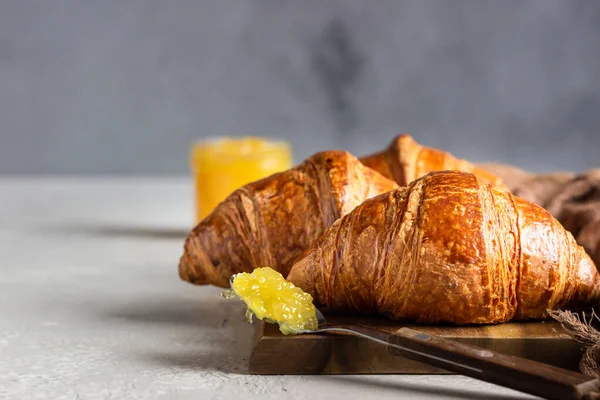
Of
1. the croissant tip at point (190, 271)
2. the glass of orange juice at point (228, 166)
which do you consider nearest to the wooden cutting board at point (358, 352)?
the croissant tip at point (190, 271)

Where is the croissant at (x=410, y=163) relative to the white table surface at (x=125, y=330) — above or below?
above

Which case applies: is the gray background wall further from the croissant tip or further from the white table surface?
the croissant tip

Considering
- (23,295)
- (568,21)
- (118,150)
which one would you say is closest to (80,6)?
(118,150)

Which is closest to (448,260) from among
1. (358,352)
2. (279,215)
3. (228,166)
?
(358,352)

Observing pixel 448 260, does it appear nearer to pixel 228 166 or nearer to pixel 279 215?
pixel 279 215

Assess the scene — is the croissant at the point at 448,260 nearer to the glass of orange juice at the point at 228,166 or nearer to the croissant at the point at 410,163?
the croissant at the point at 410,163

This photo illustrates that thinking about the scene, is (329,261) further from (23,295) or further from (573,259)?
(23,295)
